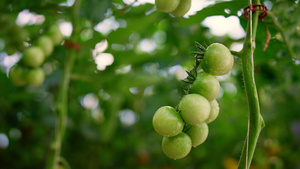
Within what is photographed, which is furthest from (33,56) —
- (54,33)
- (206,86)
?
(206,86)

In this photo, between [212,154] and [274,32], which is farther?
[212,154]

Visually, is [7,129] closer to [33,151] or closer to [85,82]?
[33,151]

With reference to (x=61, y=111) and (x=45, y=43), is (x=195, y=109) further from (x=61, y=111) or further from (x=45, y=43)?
(x=45, y=43)

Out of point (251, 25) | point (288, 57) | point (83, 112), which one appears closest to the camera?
point (251, 25)

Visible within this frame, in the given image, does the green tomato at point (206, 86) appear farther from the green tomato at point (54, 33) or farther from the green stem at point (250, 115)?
the green tomato at point (54, 33)

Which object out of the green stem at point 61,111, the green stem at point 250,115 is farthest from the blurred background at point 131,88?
the green stem at point 250,115

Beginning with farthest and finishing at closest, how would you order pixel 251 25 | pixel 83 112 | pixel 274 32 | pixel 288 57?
1. pixel 83 112
2. pixel 288 57
3. pixel 274 32
4. pixel 251 25

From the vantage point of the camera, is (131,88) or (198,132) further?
(131,88)

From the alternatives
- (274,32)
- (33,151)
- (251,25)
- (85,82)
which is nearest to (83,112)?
(33,151)
